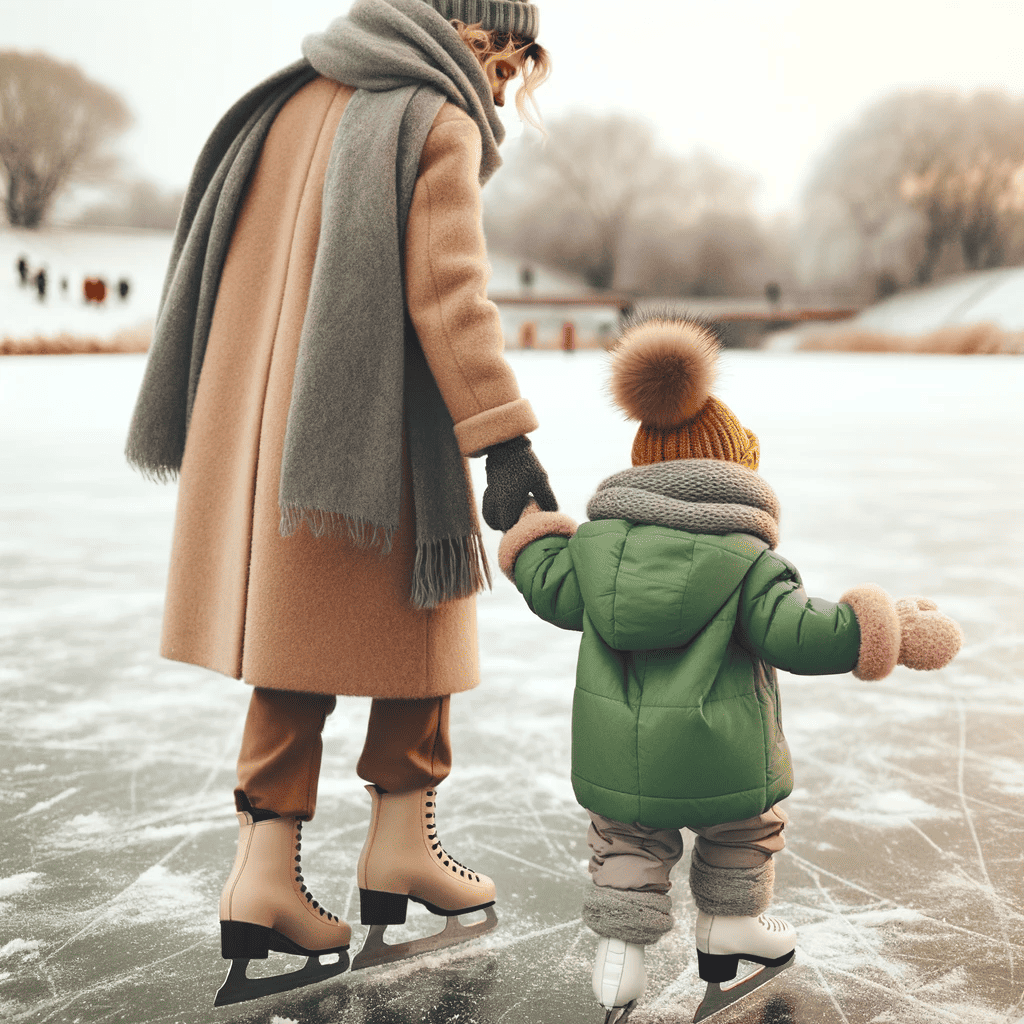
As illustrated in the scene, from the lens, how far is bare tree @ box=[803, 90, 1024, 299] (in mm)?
13258

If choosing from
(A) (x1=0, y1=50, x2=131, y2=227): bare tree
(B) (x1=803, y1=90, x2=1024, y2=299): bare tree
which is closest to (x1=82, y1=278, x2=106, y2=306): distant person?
(A) (x1=0, y1=50, x2=131, y2=227): bare tree

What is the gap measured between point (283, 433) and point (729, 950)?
913mm

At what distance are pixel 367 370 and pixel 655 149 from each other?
12738mm

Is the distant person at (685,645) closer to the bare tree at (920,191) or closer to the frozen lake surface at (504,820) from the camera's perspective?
the frozen lake surface at (504,820)

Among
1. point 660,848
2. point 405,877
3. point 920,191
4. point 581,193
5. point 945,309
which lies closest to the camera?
point 660,848

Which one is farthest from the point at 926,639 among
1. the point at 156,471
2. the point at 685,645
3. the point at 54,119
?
the point at 54,119

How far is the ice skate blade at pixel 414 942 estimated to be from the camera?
1.72 metres

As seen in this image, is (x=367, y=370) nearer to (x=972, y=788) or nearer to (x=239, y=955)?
(x=239, y=955)

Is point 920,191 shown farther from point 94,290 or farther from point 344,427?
point 344,427

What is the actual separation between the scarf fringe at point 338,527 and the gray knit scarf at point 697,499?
0.31 m

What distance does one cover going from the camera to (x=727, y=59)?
40.9ft

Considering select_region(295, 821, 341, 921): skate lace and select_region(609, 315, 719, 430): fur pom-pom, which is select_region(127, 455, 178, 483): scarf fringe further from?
select_region(609, 315, 719, 430): fur pom-pom

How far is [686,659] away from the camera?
1.42 metres

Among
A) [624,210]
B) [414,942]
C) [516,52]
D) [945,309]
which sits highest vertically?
[624,210]
